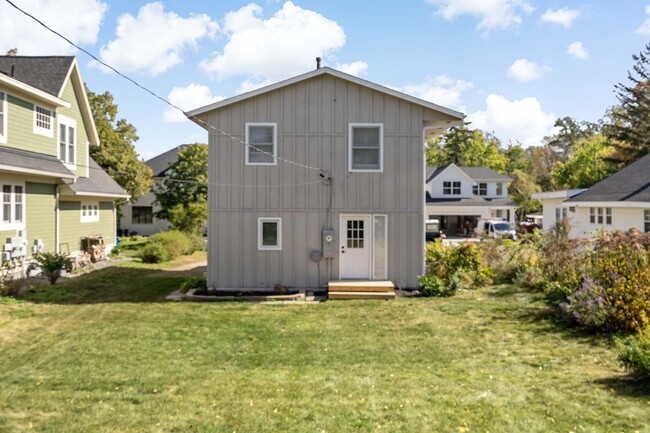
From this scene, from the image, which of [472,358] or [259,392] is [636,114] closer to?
[472,358]

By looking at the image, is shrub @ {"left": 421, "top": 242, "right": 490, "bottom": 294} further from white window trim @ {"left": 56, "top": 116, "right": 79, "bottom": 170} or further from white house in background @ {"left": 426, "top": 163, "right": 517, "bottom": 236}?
white house in background @ {"left": 426, "top": 163, "right": 517, "bottom": 236}

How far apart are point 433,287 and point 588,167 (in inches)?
1349

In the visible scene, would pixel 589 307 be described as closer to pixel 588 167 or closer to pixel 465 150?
pixel 588 167

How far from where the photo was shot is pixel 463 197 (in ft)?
138

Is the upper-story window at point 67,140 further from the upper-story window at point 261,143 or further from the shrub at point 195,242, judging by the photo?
the upper-story window at point 261,143

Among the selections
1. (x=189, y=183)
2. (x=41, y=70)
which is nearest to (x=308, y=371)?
(x=41, y=70)

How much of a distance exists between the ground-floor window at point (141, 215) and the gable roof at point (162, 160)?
329 centimetres

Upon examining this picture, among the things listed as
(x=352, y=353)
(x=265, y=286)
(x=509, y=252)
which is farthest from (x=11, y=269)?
(x=509, y=252)

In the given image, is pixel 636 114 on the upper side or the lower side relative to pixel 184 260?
upper

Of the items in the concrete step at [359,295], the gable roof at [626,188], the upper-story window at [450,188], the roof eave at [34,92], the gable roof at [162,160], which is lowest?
the concrete step at [359,295]

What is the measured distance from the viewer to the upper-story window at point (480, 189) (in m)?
44.2

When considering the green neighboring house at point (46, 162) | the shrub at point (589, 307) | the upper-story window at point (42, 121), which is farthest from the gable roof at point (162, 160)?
the shrub at point (589, 307)

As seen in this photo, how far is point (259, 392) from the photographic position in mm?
5789

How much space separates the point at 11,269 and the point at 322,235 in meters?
9.45
